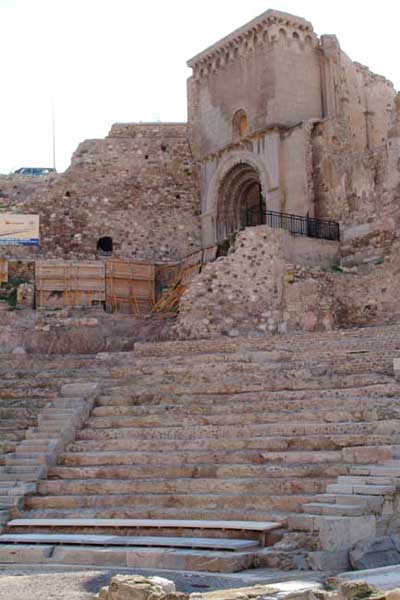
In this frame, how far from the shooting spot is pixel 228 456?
34.7 ft

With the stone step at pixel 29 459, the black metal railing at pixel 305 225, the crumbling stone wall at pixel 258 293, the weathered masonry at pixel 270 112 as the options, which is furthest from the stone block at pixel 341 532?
the weathered masonry at pixel 270 112

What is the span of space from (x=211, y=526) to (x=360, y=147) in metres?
17.3

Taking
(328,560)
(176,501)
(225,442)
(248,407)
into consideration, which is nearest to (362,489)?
(328,560)

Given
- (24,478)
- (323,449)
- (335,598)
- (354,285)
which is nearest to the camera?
(335,598)

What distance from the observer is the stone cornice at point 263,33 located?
24.0m

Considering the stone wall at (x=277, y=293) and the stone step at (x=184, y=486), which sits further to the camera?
the stone wall at (x=277, y=293)

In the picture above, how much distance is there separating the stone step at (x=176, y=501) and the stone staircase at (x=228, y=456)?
0.01 m

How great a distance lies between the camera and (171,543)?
27.7ft

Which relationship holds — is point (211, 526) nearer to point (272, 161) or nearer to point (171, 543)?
point (171, 543)

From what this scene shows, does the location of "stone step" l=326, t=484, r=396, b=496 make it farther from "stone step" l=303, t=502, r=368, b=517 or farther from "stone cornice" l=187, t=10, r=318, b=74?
"stone cornice" l=187, t=10, r=318, b=74

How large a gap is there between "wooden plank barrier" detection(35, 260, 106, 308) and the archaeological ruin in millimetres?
51

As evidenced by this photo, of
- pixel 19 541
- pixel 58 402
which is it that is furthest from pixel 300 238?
pixel 19 541

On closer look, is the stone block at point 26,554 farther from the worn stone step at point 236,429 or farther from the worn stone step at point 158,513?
the worn stone step at point 236,429

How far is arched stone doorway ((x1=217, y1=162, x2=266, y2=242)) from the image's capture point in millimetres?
25344
